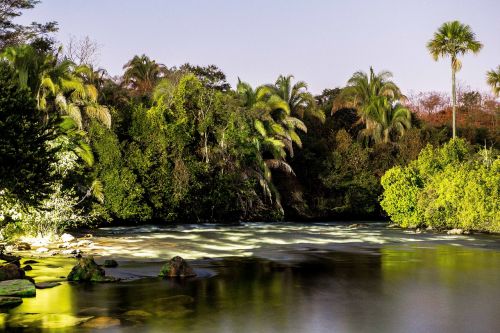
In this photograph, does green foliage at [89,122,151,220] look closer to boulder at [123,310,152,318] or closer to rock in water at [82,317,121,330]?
boulder at [123,310,152,318]

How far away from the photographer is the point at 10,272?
1395 centimetres

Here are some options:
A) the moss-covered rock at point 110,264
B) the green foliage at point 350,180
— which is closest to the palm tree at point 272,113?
the green foliage at point 350,180

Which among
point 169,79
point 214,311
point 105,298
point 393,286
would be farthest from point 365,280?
point 169,79

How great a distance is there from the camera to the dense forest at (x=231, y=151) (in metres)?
30.4

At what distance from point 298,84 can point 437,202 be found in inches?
626

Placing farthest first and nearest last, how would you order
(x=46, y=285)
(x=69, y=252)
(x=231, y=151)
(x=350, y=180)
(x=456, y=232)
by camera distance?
1. (x=350, y=180)
2. (x=231, y=151)
3. (x=456, y=232)
4. (x=69, y=252)
5. (x=46, y=285)

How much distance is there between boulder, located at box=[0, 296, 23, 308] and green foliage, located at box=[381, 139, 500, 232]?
2403 cm

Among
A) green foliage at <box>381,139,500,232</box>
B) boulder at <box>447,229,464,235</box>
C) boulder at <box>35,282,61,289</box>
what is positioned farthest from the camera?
boulder at <box>447,229,464,235</box>

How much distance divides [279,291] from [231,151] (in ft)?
82.2

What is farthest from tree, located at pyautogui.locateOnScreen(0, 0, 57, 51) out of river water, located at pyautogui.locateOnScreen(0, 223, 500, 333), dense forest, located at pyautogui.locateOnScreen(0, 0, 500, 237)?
river water, located at pyautogui.locateOnScreen(0, 223, 500, 333)

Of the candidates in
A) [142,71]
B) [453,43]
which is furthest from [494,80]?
[142,71]

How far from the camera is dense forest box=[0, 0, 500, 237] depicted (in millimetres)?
30359

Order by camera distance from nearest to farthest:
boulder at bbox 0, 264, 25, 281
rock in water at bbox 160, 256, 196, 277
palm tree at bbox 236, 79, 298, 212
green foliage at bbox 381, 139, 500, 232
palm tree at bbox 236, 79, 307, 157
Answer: boulder at bbox 0, 264, 25, 281
rock in water at bbox 160, 256, 196, 277
green foliage at bbox 381, 139, 500, 232
palm tree at bbox 236, 79, 298, 212
palm tree at bbox 236, 79, 307, 157

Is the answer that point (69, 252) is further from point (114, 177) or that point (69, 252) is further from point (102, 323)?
point (114, 177)
